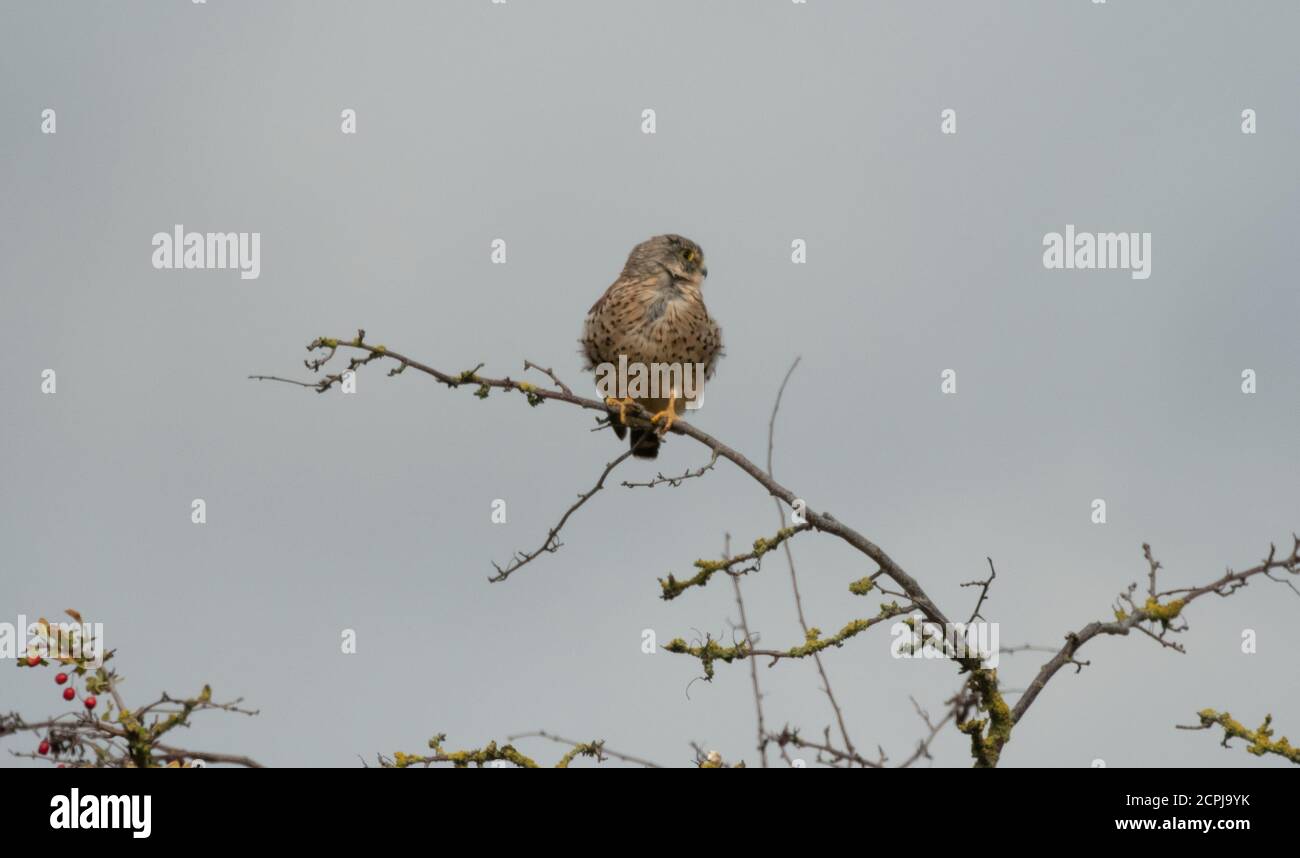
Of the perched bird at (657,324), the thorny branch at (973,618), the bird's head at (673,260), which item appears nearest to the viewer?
the thorny branch at (973,618)

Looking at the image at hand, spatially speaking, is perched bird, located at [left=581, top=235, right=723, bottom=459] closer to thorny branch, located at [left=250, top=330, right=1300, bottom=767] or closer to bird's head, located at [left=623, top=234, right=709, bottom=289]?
bird's head, located at [left=623, top=234, right=709, bottom=289]

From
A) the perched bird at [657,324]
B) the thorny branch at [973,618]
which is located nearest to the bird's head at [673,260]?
the perched bird at [657,324]

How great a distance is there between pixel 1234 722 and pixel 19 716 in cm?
405

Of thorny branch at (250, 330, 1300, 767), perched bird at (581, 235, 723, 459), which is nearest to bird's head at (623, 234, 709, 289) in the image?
perched bird at (581, 235, 723, 459)

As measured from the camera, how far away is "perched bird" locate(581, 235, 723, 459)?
961 centimetres

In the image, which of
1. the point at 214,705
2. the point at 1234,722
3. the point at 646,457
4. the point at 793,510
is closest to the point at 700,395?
the point at 646,457

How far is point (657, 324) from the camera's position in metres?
9.62

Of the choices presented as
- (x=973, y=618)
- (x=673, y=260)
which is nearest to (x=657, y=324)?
(x=673, y=260)

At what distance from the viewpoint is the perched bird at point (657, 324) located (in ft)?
31.5

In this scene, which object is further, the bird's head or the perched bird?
the bird's head

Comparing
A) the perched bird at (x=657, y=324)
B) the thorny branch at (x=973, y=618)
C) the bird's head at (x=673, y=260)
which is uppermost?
the bird's head at (x=673, y=260)

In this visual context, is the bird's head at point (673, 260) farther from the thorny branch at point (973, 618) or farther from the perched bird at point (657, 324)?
the thorny branch at point (973, 618)
